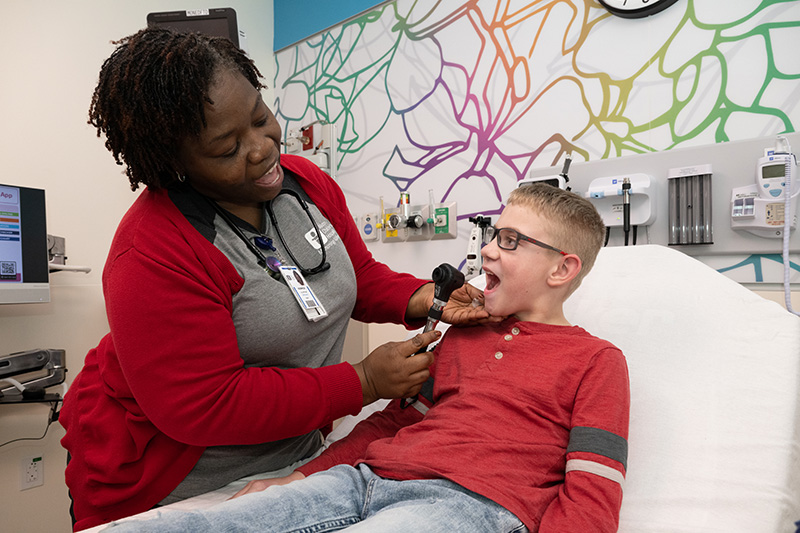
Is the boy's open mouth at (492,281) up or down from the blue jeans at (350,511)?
up

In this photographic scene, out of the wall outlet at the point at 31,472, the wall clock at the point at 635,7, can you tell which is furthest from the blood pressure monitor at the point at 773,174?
the wall outlet at the point at 31,472

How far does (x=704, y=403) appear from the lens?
3.38 feet

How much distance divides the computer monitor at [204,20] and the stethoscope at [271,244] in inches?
44.9

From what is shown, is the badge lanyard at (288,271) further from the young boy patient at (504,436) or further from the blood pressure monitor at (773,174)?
the blood pressure monitor at (773,174)

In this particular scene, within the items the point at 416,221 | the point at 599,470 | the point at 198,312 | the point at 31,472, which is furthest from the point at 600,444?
the point at 31,472

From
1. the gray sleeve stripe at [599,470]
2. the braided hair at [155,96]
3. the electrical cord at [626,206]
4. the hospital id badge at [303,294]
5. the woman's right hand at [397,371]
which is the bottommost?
the gray sleeve stripe at [599,470]

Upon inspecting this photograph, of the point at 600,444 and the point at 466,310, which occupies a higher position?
the point at 466,310

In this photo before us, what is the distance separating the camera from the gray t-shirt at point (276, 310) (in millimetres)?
984

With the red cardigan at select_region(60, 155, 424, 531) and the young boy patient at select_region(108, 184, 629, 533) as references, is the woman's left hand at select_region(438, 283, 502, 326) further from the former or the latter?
the red cardigan at select_region(60, 155, 424, 531)

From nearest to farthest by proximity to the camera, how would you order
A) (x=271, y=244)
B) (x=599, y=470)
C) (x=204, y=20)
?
1. (x=599, y=470)
2. (x=271, y=244)
3. (x=204, y=20)

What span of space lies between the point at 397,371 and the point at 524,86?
157 cm

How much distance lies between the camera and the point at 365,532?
0.74 m

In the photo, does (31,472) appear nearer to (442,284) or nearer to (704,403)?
(442,284)

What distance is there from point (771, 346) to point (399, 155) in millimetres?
1951
